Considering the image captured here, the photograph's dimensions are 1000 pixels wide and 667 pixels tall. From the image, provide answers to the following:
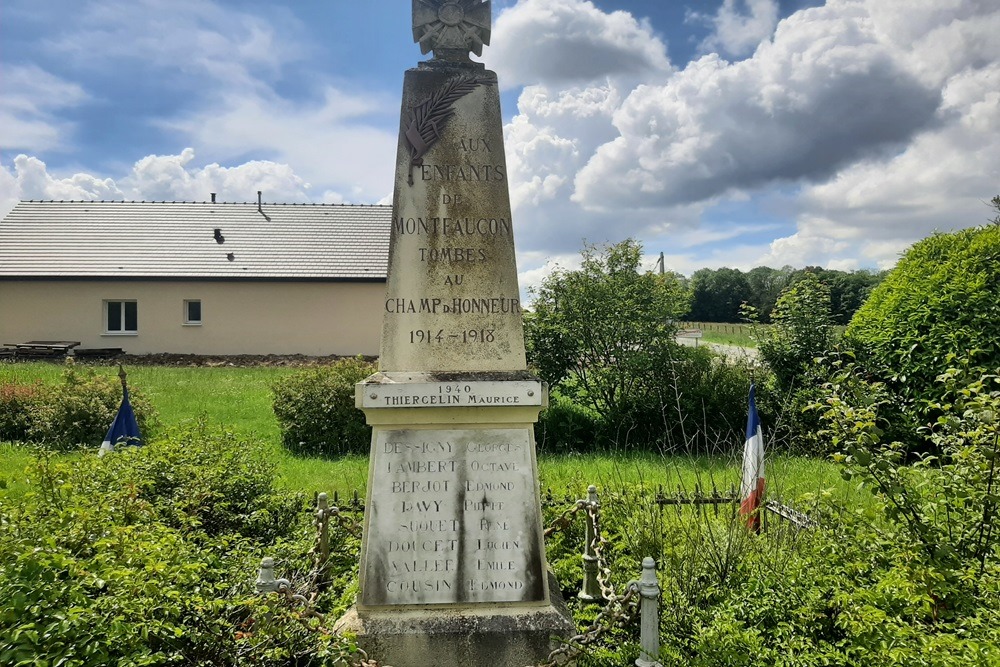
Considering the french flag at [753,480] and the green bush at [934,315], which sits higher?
the green bush at [934,315]

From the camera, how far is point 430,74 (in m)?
4.09

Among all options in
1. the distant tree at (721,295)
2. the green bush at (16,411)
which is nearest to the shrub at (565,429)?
the green bush at (16,411)

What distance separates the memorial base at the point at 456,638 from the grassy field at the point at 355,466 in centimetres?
216

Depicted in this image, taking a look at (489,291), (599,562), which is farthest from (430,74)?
(599,562)

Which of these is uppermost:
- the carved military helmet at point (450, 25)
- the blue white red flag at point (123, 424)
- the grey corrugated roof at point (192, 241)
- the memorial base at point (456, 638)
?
the grey corrugated roof at point (192, 241)

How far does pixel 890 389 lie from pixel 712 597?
6281mm

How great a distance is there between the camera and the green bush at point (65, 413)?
10.3 m

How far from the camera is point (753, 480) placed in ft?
18.4

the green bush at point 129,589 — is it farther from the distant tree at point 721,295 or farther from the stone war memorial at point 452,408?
the distant tree at point 721,295

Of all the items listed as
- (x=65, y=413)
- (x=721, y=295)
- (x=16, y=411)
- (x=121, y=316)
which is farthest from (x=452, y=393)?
(x=721, y=295)

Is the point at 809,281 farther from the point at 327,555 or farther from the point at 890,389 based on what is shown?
the point at 327,555

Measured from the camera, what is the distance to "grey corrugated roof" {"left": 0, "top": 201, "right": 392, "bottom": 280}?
78.2ft

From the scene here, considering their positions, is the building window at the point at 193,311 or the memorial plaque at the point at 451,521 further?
the building window at the point at 193,311

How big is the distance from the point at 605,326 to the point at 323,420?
473 centimetres
